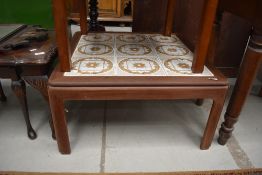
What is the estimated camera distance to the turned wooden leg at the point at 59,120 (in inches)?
27.7

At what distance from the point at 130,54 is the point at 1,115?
69 cm

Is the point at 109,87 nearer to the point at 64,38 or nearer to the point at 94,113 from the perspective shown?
the point at 64,38

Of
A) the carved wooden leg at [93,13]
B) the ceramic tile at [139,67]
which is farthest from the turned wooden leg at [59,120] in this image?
the carved wooden leg at [93,13]

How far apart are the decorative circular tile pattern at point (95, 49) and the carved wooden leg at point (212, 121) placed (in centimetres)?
45

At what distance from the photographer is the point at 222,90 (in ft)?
Result: 2.41

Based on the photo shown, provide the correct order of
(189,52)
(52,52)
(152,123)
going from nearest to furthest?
(52,52)
(189,52)
(152,123)

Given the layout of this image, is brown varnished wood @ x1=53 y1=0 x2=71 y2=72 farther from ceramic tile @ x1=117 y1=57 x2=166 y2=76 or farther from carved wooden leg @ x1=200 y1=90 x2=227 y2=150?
carved wooden leg @ x1=200 y1=90 x2=227 y2=150

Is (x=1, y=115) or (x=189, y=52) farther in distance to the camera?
(x=1, y=115)

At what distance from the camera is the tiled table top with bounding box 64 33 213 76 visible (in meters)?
0.76

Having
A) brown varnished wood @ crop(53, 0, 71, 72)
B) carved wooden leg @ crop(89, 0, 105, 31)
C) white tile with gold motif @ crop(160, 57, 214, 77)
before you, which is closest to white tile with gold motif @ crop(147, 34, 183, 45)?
white tile with gold motif @ crop(160, 57, 214, 77)

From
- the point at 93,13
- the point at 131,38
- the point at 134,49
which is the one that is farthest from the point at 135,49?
the point at 93,13

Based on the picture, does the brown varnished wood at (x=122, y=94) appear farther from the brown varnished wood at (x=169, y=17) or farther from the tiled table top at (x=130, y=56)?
the brown varnished wood at (x=169, y=17)

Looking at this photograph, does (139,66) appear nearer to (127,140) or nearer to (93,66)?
(93,66)

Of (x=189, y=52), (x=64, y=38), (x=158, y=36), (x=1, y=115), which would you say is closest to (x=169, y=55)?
(x=189, y=52)
